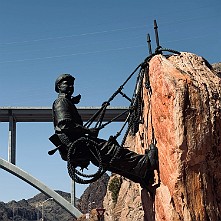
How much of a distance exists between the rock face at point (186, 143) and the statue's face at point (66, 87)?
109 cm

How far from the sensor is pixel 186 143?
6043mm

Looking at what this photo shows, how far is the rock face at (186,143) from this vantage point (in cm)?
604

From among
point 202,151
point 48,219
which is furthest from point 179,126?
point 48,219

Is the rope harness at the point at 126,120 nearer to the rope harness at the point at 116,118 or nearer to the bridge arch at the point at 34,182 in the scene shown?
the rope harness at the point at 116,118

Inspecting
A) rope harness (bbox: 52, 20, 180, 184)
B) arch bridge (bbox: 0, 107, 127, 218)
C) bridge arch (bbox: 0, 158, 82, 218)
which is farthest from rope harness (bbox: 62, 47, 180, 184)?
bridge arch (bbox: 0, 158, 82, 218)

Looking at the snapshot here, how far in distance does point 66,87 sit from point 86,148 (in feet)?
2.90

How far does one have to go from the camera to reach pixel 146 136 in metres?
7.09

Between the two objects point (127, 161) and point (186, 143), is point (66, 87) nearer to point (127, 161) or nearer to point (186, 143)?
point (127, 161)

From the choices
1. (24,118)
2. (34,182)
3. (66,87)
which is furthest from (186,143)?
(34,182)

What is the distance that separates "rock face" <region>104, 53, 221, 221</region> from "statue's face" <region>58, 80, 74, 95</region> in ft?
3.56

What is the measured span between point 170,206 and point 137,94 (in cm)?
192

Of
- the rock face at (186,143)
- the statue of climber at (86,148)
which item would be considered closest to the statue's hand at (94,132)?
the statue of climber at (86,148)

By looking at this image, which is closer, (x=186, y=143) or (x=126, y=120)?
(x=186, y=143)

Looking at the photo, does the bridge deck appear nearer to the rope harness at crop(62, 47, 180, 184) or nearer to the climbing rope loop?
the rope harness at crop(62, 47, 180, 184)
